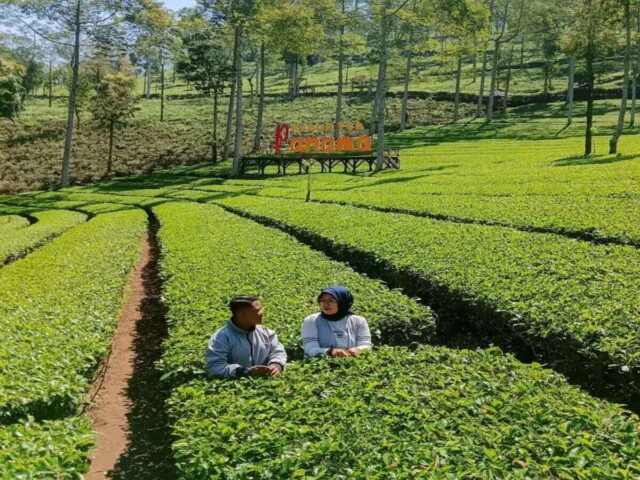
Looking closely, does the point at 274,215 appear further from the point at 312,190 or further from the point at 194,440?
the point at 194,440

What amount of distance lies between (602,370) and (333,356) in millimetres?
3026

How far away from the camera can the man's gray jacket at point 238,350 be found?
6.05 metres

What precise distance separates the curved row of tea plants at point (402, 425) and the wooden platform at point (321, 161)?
2658cm

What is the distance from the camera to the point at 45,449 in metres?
4.96

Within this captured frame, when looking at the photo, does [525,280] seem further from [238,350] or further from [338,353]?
[238,350]

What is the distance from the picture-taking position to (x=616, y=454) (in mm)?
4098

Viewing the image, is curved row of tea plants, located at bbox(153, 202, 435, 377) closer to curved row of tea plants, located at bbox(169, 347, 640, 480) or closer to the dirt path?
the dirt path

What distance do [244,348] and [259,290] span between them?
3.25m

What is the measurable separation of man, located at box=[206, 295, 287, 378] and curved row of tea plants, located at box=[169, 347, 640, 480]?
8.0 inches

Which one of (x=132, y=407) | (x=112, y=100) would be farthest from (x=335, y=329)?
(x=112, y=100)

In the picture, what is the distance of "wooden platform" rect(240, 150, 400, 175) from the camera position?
3475 centimetres

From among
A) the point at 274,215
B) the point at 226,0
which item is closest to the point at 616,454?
the point at 274,215

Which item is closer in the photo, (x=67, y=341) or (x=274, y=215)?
(x=67, y=341)

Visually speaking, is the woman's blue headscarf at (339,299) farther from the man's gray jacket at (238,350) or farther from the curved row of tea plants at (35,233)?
the curved row of tea plants at (35,233)
